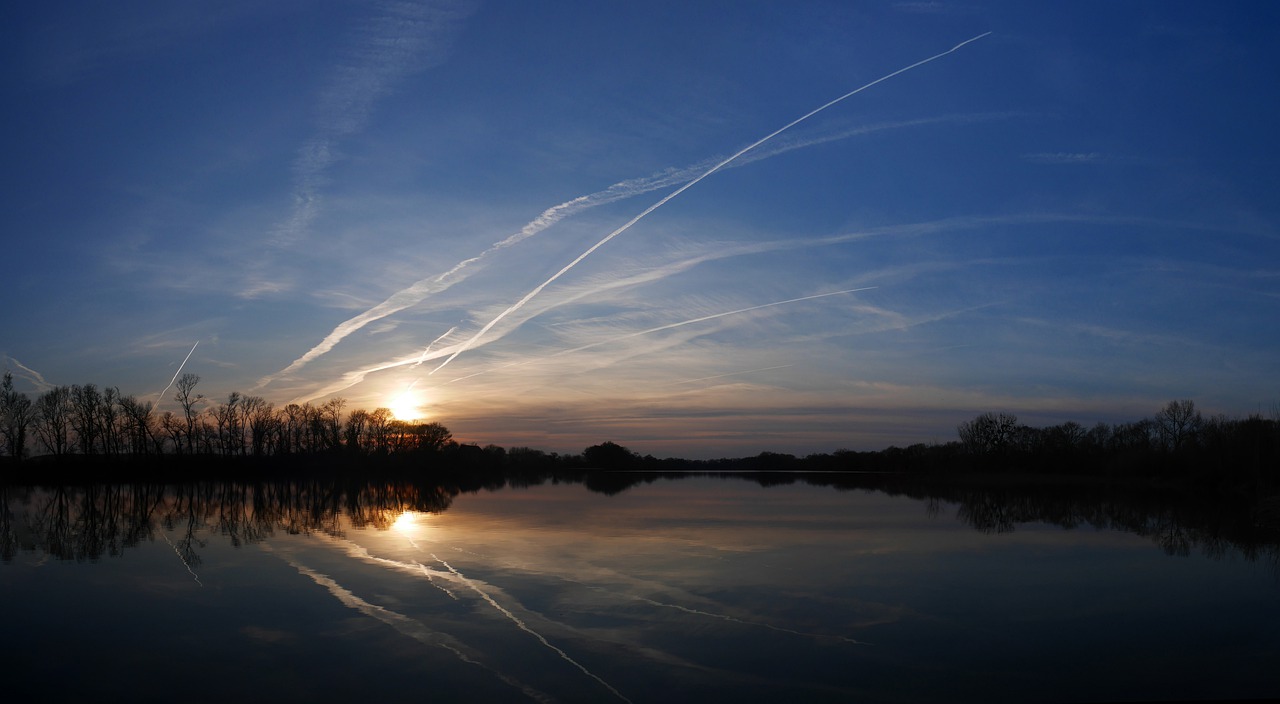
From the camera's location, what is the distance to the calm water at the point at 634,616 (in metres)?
7.45

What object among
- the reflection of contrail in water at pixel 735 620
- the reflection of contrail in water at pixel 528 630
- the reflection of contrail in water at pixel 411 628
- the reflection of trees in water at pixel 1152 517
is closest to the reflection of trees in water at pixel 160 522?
the reflection of contrail in water at pixel 411 628

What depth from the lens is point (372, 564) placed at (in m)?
14.7

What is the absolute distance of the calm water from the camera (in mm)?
7453

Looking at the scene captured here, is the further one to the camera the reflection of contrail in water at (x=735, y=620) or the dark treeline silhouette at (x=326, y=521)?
the dark treeline silhouette at (x=326, y=521)

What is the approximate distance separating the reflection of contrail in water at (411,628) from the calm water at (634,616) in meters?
0.04

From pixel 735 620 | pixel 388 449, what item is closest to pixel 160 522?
pixel 735 620

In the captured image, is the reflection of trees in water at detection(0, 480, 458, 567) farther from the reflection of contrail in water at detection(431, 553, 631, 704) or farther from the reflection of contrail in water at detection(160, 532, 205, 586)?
the reflection of contrail in water at detection(431, 553, 631, 704)

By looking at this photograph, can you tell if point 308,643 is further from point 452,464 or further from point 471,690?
point 452,464

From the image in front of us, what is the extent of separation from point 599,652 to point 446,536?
12819mm

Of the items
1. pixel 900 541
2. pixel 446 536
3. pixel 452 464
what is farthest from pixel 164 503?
pixel 452 464

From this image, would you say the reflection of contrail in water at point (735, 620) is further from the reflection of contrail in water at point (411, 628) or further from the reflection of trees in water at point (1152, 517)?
the reflection of trees in water at point (1152, 517)

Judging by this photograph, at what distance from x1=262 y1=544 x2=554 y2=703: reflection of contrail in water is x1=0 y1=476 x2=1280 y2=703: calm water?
0.04m

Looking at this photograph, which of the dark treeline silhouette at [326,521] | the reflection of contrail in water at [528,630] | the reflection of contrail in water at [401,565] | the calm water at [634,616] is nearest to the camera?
the reflection of contrail in water at [528,630]

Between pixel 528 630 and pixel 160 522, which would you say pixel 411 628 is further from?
pixel 160 522
